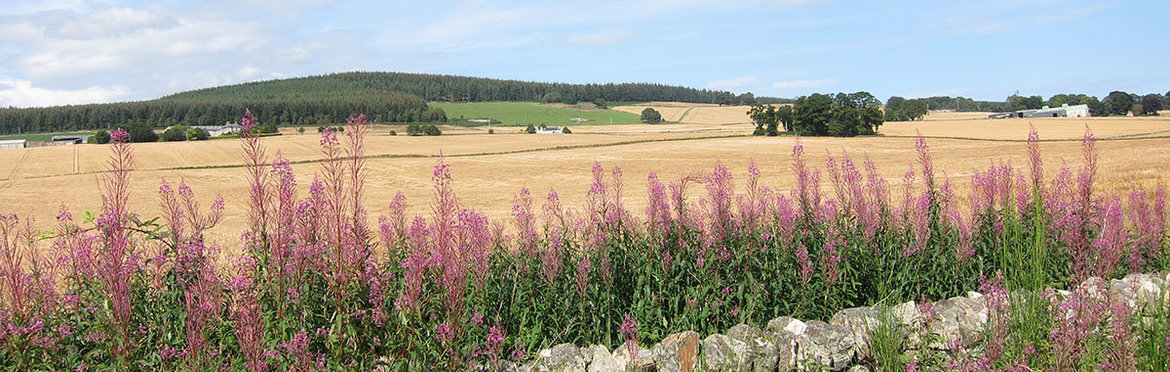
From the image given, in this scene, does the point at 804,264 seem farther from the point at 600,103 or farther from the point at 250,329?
the point at 600,103

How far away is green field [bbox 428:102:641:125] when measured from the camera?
458 feet

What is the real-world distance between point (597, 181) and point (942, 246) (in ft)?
11.3

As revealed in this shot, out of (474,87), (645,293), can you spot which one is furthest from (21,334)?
(474,87)

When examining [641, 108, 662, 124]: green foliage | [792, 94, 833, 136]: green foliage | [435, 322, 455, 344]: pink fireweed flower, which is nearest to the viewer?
[435, 322, 455, 344]: pink fireweed flower

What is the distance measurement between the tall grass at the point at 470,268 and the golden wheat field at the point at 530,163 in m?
7.08

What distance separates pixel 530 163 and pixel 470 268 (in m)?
47.5

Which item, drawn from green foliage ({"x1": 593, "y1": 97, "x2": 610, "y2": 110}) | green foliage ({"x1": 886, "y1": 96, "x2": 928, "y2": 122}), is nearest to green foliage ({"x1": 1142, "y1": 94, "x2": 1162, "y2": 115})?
green foliage ({"x1": 886, "y1": 96, "x2": 928, "y2": 122})

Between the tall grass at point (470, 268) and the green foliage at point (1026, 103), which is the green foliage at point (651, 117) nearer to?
the green foliage at point (1026, 103)

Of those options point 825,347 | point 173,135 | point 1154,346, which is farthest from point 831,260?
point 173,135

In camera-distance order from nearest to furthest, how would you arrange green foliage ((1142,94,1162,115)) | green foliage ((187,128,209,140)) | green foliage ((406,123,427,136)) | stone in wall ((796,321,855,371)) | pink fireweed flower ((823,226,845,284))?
stone in wall ((796,321,855,371)), pink fireweed flower ((823,226,845,284)), green foliage ((187,128,209,140)), green foliage ((406,123,427,136)), green foliage ((1142,94,1162,115))

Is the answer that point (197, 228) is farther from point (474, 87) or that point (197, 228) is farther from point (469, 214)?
point (474, 87)

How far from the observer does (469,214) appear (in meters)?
5.34

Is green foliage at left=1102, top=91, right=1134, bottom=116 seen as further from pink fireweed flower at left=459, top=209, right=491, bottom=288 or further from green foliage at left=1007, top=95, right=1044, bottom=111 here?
pink fireweed flower at left=459, top=209, right=491, bottom=288

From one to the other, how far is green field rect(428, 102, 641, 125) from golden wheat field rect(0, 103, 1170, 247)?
54179mm
